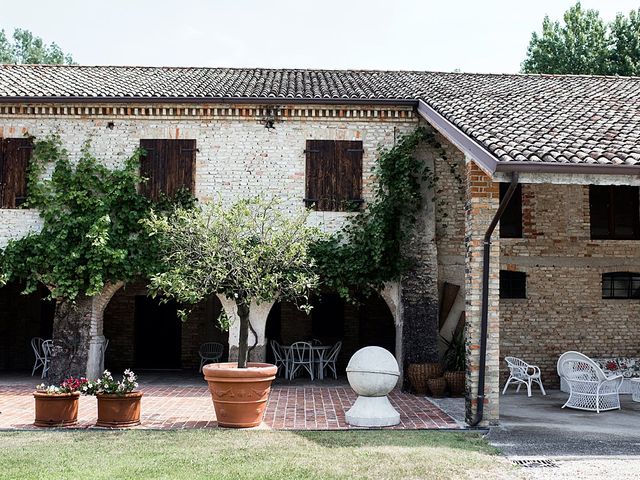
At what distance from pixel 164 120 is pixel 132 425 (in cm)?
643

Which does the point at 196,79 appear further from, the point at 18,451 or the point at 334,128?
the point at 18,451

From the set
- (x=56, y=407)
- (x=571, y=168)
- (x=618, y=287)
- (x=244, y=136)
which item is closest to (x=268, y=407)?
(x=56, y=407)

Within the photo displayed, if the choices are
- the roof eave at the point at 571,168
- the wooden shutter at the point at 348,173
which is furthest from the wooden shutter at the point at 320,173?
the roof eave at the point at 571,168

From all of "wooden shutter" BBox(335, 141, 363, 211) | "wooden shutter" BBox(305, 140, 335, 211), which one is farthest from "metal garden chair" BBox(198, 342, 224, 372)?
"wooden shutter" BBox(335, 141, 363, 211)

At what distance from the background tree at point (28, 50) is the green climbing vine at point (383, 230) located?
33.1 meters

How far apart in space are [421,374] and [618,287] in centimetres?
488

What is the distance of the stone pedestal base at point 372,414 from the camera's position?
8695 mm

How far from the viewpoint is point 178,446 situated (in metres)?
7.35

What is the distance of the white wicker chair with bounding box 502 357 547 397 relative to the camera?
11.9 metres

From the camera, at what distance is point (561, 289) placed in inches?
524

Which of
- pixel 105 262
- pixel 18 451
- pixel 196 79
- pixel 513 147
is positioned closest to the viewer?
pixel 18 451

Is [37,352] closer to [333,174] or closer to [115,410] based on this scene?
[115,410]

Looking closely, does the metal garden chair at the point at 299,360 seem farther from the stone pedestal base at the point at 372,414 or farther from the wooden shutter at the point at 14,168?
the wooden shutter at the point at 14,168

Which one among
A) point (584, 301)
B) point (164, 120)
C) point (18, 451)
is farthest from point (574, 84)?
point (18, 451)
